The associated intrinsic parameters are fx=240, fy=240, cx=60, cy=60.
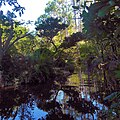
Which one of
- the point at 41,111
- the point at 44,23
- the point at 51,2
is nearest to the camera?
the point at 41,111

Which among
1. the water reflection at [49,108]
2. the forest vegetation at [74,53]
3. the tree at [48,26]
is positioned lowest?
the water reflection at [49,108]

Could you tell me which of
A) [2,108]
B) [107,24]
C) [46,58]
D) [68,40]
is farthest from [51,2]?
[107,24]

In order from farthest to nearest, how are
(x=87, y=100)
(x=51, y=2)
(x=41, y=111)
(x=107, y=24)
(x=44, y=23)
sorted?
(x=51, y=2)
(x=44, y=23)
(x=87, y=100)
(x=41, y=111)
(x=107, y=24)

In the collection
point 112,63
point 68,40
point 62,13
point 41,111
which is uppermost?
point 62,13

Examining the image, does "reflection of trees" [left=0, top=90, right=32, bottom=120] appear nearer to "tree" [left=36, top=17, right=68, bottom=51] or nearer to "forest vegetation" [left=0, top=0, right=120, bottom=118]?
"forest vegetation" [left=0, top=0, right=120, bottom=118]

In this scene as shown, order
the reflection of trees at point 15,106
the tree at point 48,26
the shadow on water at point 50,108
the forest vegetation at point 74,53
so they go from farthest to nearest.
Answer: the tree at point 48,26 → the reflection of trees at point 15,106 → the shadow on water at point 50,108 → the forest vegetation at point 74,53

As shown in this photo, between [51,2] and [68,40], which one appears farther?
[51,2]

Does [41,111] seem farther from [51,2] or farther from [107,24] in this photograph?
[51,2]

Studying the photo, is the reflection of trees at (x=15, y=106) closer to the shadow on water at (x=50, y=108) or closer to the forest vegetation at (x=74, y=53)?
the shadow on water at (x=50, y=108)

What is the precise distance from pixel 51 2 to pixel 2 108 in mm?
23160

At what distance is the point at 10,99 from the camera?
8.45m

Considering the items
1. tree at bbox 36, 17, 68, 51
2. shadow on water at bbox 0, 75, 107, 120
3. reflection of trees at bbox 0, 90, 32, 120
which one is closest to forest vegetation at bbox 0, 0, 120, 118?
tree at bbox 36, 17, 68, 51

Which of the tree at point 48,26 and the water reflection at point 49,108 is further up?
the tree at point 48,26

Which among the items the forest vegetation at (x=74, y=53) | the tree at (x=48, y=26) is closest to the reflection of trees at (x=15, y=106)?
the forest vegetation at (x=74, y=53)
